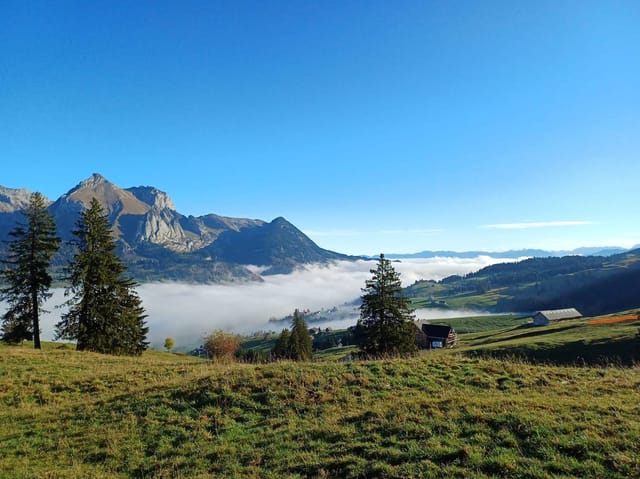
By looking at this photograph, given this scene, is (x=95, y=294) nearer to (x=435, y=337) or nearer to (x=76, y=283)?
(x=76, y=283)

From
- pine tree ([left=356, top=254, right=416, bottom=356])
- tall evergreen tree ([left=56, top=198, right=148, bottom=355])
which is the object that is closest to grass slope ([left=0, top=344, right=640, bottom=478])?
tall evergreen tree ([left=56, top=198, right=148, bottom=355])

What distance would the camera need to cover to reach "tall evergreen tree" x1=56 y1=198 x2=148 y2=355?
38.3 metres

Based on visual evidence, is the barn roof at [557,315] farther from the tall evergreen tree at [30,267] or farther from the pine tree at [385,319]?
the tall evergreen tree at [30,267]

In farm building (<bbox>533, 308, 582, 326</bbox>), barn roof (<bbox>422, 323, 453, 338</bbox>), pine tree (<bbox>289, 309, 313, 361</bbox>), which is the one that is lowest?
farm building (<bbox>533, 308, 582, 326</bbox>)

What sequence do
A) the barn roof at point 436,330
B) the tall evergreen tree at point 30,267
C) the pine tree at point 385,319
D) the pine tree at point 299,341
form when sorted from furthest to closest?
the barn roof at point 436,330 < the pine tree at point 299,341 < the pine tree at point 385,319 < the tall evergreen tree at point 30,267

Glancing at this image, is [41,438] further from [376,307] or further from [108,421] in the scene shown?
[376,307]

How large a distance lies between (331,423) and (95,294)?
37631 mm

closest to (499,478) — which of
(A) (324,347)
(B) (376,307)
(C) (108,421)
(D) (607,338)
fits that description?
(C) (108,421)

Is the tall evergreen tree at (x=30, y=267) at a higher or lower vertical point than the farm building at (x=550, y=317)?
higher

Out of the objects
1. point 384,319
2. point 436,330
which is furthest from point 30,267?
point 436,330

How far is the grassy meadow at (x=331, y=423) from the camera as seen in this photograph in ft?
29.9

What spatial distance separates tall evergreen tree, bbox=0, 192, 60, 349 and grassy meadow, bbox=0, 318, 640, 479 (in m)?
24.6

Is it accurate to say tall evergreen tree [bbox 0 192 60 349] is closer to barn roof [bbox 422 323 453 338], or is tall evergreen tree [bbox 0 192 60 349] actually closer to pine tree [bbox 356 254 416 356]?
pine tree [bbox 356 254 416 356]

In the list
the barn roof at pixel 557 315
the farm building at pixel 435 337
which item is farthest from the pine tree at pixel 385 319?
the barn roof at pixel 557 315
